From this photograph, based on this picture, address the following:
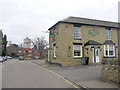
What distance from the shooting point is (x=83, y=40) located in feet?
57.6

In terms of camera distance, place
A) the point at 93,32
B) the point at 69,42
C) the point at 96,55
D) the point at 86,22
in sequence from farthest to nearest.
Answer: the point at 93,32 < the point at 86,22 < the point at 96,55 < the point at 69,42

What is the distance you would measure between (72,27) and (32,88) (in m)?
12.1

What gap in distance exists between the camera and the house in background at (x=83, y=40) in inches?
650

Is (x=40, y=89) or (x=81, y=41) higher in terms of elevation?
(x=81, y=41)

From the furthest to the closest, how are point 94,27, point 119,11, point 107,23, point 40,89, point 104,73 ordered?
point 107,23 → point 94,27 → point 104,73 → point 119,11 → point 40,89

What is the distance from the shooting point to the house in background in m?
16.5

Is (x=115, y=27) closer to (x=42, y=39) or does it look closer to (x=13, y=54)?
(x=42, y=39)

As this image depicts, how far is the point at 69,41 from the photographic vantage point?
16703 millimetres

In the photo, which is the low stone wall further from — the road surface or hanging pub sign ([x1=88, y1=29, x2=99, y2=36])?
hanging pub sign ([x1=88, y1=29, x2=99, y2=36])

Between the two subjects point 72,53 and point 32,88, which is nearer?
point 32,88

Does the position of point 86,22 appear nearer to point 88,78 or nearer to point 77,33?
point 77,33

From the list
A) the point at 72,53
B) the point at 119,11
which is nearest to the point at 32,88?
the point at 119,11

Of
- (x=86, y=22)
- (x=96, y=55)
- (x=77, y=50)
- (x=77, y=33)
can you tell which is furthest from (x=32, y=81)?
(x=86, y=22)

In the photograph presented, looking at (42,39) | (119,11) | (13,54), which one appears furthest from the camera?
(13,54)
